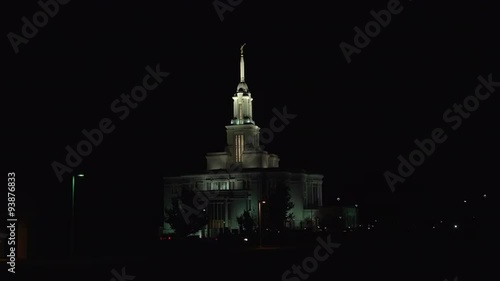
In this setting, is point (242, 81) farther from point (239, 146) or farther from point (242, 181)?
point (242, 181)

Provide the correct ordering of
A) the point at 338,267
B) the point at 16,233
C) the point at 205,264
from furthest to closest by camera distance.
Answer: the point at 16,233
the point at 205,264
the point at 338,267

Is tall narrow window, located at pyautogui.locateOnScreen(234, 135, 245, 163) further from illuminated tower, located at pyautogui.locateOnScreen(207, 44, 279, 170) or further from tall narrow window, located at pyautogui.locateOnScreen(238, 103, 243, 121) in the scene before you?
tall narrow window, located at pyautogui.locateOnScreen(238, 103, 243, 121)

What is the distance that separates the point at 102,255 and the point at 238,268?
50.9ft

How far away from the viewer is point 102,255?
48344mm

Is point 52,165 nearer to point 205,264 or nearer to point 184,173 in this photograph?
point 205,264

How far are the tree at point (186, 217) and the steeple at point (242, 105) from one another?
17.7 meters

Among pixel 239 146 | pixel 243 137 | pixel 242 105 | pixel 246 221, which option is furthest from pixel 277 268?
pixel 242 105

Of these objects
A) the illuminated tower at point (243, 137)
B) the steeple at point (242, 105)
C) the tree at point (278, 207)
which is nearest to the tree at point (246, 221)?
the tree at point (278, 207)

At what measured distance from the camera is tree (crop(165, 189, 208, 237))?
4198 inches

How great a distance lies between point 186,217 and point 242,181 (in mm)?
19288

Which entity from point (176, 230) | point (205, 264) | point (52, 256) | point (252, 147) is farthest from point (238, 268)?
point (252, 147)

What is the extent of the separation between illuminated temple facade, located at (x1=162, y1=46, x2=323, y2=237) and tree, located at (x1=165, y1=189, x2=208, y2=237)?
5840 mm

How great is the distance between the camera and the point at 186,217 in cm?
10881

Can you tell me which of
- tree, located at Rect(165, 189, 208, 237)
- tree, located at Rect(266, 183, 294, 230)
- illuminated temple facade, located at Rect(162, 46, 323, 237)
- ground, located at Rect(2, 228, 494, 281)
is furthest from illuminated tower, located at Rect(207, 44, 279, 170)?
ground, located at Rect(2, 228, 494, 281)
